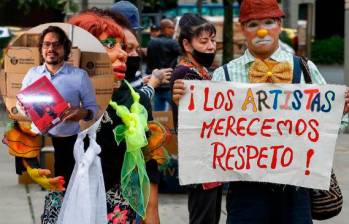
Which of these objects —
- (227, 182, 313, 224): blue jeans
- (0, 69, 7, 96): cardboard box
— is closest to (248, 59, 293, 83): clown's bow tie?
(227, 182, 313, 224): blue jeans

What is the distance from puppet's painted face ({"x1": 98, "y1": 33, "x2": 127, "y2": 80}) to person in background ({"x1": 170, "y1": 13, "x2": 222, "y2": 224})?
1463mm

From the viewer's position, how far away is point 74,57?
3777 mm

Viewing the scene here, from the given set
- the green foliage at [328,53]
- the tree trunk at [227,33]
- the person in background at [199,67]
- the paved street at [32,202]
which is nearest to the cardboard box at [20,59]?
the person in background at [199,67]

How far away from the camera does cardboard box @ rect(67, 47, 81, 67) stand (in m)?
3.78

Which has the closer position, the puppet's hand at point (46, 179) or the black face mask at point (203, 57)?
the puppet's hand at point (46, 179)

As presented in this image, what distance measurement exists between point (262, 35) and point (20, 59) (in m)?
1.12

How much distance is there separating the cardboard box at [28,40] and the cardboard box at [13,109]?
23 centimetres

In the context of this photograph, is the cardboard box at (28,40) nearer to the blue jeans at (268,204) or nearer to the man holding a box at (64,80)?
the man holding a box at (64,80)

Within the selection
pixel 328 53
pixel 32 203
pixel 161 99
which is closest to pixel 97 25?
pixel 32 203

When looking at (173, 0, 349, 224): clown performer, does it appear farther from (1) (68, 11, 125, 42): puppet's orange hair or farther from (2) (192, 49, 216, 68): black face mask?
(2) (192, 49, 216, 68): black face mask

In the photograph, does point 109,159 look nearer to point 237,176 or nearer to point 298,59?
point 237,176

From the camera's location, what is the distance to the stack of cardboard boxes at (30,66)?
378cm

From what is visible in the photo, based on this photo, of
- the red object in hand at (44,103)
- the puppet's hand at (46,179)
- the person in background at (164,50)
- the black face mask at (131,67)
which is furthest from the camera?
the person in background at (164,50)

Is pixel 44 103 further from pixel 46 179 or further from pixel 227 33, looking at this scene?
pixel 227 33
